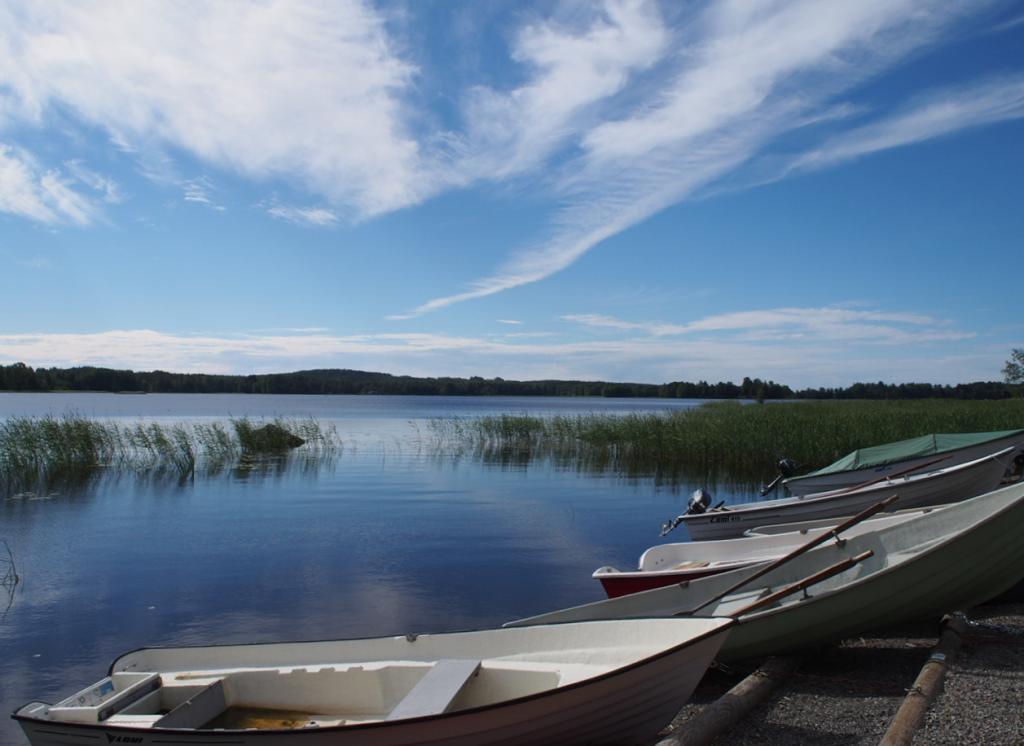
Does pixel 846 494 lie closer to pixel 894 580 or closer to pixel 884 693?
pixel 894 580

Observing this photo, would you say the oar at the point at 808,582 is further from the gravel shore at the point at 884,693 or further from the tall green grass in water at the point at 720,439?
the tall green grass in water at the point at 720,439

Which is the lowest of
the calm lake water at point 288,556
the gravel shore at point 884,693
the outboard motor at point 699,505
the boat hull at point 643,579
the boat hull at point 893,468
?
the calm lake water at point 288,556

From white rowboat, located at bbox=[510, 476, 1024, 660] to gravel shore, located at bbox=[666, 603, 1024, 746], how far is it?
342 millimetres

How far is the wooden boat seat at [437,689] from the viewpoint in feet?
15.2

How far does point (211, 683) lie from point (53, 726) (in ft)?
3.22

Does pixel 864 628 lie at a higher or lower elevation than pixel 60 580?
higher

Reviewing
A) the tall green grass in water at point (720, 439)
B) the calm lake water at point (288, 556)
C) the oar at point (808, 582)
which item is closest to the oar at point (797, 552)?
the oar at point (808, 582)

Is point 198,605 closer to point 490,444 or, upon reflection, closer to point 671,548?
point 671,548

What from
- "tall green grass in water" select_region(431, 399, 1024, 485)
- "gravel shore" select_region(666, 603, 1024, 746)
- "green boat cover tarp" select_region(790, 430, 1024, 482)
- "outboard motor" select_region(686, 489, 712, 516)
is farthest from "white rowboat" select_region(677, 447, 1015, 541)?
"tall green grass in water" select_region(431, 399, 1024, 485)

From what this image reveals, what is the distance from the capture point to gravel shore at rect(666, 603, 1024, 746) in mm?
4902

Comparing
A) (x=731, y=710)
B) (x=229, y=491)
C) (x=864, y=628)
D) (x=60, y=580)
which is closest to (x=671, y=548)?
(x=864, y=628)

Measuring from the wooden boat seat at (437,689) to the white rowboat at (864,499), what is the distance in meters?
7.66

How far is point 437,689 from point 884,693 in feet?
11.2

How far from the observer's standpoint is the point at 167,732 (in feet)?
14.8
